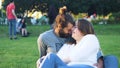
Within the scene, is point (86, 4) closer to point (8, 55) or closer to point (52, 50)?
point (8, 55)

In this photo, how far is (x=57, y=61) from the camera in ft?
21.5

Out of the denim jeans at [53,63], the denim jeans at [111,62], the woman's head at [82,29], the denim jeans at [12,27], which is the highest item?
the woman's head at [82,29]

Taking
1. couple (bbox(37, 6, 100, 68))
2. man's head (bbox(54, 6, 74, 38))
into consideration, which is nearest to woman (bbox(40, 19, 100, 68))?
couple (bbox(37, 6, 100, 68))

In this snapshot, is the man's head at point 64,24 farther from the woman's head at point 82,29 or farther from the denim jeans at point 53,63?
the denim jeans at point 53,63

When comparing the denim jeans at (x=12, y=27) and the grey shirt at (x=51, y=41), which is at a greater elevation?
the grey shirt at (x=51, y=41)

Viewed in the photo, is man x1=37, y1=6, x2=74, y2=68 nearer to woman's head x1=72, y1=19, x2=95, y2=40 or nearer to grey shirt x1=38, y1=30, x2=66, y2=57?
grey shirt x1=38, y1=30, x2=66, y2=57

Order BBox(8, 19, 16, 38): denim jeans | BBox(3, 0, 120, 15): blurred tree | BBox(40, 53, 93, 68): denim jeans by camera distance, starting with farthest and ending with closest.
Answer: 1. BBox(3, 0, 120, 15): blurred tree
2. BBox(8, 19, 16, 38): denim jeans
3. BBox(40, 53, 93, 68): denim jeans

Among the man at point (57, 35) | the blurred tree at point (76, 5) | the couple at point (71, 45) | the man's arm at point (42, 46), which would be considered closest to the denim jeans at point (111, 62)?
the couple at point (71, 45)

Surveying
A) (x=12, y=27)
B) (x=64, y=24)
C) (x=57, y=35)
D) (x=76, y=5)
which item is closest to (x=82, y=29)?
(x=64, y=24)

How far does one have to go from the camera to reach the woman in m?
6.54

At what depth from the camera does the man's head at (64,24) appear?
7.02 m

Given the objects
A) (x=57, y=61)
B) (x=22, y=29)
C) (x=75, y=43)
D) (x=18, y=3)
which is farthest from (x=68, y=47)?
(x=18, y=3)

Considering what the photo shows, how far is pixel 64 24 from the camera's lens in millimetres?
7020

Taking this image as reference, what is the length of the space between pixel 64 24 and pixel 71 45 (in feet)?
1.19
